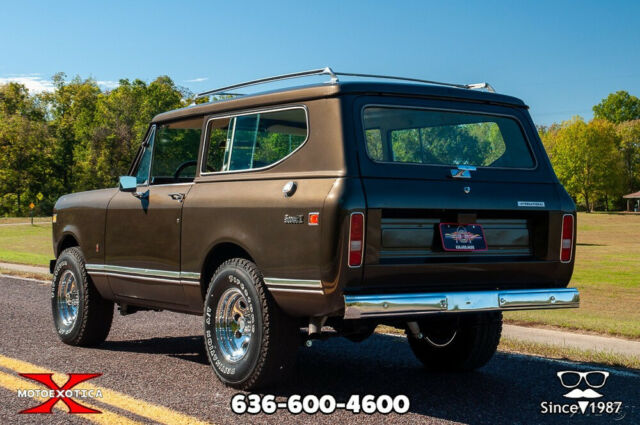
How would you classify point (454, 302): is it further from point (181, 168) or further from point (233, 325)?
point (181, 168)

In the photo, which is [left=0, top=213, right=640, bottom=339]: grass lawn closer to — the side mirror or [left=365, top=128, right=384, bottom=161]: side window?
[left=365, top=128, right=384, bottom=161]: side window

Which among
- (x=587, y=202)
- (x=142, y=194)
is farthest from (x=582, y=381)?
(x=587, y=202)

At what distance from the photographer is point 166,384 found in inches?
231

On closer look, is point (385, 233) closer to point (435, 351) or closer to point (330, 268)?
point (330, 268)

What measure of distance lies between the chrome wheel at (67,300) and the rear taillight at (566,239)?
447 centimetres

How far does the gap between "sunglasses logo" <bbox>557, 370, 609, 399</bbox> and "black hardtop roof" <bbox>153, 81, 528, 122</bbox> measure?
2.08 meters

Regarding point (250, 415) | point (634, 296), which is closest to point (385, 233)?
point (250, 415)

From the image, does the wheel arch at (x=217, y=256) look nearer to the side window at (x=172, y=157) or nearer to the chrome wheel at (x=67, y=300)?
the side window at (x=172, y=157)

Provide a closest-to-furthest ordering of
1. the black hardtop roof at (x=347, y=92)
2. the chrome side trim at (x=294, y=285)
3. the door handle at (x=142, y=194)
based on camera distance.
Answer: the chrome side trim at (x=294, y=285) → the black hardtop roof at (x=347, y=92) → the door handle at (x=142, y=194)

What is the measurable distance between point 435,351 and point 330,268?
6.89 ft

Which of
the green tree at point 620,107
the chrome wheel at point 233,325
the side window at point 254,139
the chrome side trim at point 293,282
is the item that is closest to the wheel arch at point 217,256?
the chrome wheel at point 233,325

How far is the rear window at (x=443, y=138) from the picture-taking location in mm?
5535

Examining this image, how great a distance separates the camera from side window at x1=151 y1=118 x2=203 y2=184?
7.09m

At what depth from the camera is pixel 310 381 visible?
6055mm
